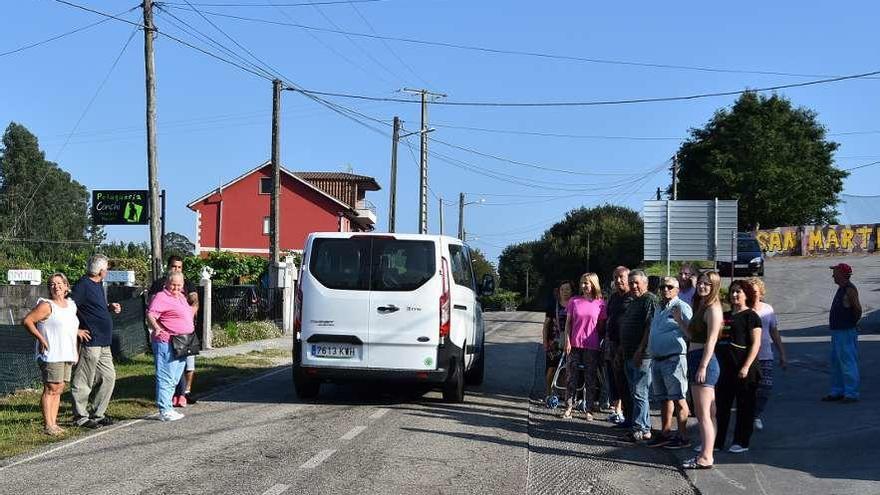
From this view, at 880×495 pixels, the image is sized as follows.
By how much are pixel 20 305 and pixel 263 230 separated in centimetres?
2843

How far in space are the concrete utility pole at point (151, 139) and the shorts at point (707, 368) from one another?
48.9 feet

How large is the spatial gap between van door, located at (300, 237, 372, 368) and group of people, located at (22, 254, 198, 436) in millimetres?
1493

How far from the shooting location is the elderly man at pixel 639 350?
10023 millimetres

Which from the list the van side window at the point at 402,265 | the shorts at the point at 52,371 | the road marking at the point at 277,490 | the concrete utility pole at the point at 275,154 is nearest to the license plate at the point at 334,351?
the van side window at the point at 402,265

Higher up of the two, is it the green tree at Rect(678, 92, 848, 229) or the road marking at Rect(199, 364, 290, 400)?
the green tree at Rect(678, 92, 848, 229)

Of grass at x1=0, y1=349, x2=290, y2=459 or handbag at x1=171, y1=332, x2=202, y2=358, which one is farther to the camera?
handbag at x1=171, y1=332, x2=202, y2=358

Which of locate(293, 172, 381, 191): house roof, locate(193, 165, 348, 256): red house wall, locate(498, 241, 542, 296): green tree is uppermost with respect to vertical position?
locate(293, 172, 381, 191): house roof

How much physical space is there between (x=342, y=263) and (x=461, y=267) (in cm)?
220

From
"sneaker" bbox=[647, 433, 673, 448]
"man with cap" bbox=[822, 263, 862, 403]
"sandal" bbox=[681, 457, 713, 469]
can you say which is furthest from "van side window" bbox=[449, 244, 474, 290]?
"man with cap" bbox=[822, 263, 862, 403]

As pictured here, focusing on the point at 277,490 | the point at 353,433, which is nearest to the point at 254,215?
the point at 353,433

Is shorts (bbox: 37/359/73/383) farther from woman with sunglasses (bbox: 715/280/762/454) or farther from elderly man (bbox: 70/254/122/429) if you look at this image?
woman with sunglasses (bbox: 715/280/762/454)

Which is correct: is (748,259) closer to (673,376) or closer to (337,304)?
(337,304)

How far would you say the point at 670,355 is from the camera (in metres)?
9.29

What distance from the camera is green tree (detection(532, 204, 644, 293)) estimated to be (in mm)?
68000
